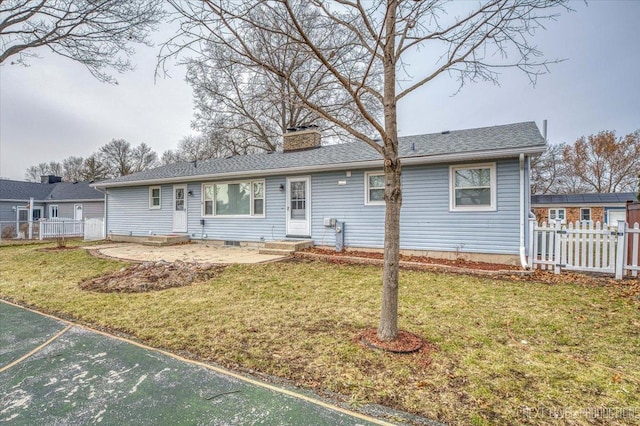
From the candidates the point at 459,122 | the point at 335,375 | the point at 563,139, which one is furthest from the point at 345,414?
the point at 563,139

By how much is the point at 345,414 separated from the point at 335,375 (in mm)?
506

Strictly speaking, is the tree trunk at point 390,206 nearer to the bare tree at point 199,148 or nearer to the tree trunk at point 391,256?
the tree trunk at point 391,256

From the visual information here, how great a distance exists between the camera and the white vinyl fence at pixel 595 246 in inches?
237

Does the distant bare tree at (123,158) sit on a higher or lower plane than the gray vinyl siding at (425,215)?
higher

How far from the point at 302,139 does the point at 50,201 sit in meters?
23.5

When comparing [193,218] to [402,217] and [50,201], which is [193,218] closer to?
[402,217]

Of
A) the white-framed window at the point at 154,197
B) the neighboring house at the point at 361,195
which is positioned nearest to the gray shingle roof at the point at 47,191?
the white-framed window at the point at 154,197

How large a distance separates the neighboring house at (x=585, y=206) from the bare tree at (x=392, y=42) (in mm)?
21499

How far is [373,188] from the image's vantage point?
9273 millimetres

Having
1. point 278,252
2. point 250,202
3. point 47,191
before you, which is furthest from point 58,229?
point 278,252

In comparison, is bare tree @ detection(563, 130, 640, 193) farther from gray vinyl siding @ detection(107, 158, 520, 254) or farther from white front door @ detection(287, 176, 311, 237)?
white front door @ detection(287, 176, 311, 237)

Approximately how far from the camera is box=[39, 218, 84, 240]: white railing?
17.0 m

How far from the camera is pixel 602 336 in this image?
11.5 ft

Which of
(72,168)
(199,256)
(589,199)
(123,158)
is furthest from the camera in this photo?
(72,168)
